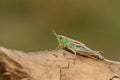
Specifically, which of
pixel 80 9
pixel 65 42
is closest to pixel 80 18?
pixel 80 9

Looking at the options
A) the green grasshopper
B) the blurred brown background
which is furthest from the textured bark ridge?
the blurred brown background

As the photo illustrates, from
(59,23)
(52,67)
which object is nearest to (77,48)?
(52,67)

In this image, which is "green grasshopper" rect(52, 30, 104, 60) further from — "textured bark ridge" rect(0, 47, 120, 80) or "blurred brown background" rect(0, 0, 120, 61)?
"blurred brown background" rect(0, 0, 120, 61)

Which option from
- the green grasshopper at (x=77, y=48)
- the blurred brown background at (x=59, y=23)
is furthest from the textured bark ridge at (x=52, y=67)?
the blurred brown background at (x=59, y=23)

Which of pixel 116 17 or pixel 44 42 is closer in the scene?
pixel 44 42

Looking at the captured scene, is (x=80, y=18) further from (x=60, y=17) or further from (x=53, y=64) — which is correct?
(x=53, y=64)

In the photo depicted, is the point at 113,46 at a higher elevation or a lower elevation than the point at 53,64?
higher
